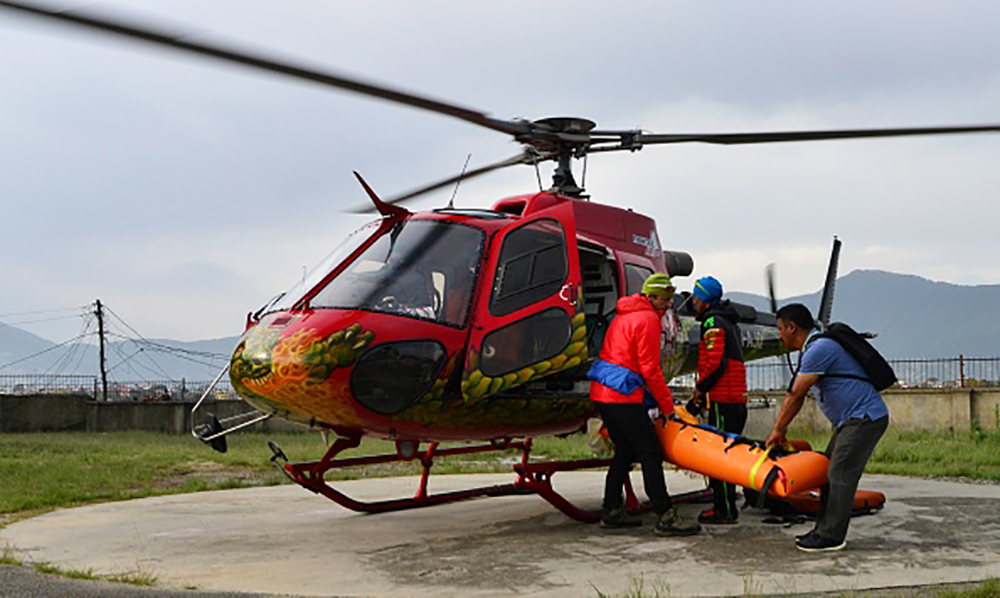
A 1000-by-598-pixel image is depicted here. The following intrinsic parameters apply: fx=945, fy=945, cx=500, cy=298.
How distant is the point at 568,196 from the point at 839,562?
4.15 metres

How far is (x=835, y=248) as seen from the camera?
35.6 feet

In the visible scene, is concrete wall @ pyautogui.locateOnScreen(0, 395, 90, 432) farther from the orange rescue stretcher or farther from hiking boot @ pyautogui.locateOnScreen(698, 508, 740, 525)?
the orange rescue stretcher

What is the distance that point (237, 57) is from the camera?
15.3 feet

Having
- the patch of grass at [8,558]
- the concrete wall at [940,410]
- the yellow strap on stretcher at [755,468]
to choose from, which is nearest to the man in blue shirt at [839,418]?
the yellow strap on stretcher at [755,468]

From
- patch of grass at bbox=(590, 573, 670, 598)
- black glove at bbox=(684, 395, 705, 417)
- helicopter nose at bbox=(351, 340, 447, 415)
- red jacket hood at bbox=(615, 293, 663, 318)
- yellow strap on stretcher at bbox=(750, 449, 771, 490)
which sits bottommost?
patch of grass at bbox=(590, 573, 670, 598)

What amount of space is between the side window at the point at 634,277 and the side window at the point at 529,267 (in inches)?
36.1

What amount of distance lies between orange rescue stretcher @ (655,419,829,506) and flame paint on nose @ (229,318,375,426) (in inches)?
94.8

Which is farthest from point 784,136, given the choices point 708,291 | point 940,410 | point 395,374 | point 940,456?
point 940,410

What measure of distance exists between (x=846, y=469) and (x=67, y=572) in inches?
201

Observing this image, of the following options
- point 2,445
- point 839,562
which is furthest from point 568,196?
point 2,445

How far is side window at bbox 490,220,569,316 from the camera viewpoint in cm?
726

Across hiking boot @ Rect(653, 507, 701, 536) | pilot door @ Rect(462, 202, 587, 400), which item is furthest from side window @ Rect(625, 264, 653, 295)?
hiking boot @ Rect(653, 507, 701, 536)

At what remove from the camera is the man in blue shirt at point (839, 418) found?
247 inches

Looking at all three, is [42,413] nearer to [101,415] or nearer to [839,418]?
[101,415]
